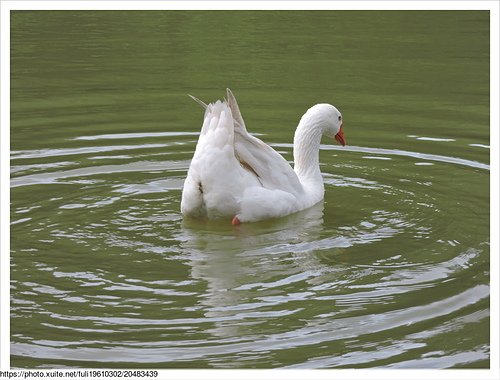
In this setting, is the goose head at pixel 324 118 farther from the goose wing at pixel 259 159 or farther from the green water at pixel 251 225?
the goose wing at pixel 259 159

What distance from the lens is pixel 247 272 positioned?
8727mm

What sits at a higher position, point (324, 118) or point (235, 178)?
point (324, 118)

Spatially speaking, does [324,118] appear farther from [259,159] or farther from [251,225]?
[251,225]

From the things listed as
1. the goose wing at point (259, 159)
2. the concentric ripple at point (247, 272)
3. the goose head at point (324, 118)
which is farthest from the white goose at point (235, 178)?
the goose head at point (324, 118)

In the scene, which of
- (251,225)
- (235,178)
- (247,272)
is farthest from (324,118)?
(247,272)

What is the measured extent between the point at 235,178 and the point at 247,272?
1.39 m

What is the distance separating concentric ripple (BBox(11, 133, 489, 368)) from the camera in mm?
7309

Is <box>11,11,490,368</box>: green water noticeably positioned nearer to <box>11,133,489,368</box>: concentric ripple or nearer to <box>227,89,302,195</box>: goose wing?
<box>11,133,489,368</box>: concentric ripple

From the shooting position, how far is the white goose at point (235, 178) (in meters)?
9.70

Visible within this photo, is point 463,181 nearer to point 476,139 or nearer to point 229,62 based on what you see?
point 476,139

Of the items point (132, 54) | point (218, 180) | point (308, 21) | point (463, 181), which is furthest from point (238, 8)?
point (218, 180)

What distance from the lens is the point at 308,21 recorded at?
72.8ft

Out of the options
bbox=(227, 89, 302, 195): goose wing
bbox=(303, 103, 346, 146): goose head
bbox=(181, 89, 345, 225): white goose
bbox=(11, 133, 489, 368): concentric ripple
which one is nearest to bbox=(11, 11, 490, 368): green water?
bbox=(11, 133, 489, 368): concentric ripple

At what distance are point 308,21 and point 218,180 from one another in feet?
42.6
